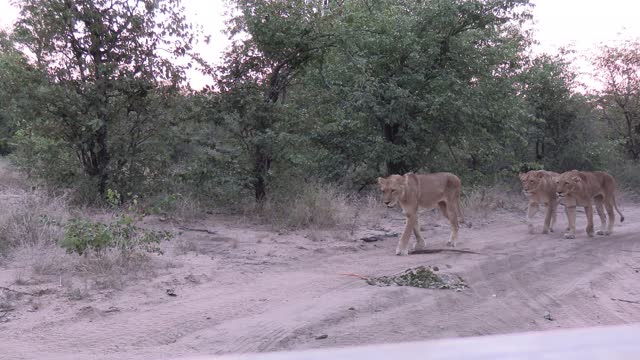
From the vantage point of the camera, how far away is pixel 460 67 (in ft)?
49.9

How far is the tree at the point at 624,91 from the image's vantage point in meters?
23.9

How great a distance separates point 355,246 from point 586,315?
4481 millimetres

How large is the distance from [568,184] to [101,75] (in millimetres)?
9741

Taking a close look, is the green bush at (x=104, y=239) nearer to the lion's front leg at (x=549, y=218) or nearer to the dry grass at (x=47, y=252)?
the dry grass at (x=47, y=252)

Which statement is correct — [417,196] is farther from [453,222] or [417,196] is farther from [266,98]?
[266,98]

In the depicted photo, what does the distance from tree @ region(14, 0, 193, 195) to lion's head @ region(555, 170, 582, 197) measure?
835 cm

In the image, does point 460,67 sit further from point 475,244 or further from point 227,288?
point 227,288

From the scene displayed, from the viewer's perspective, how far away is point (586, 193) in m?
12.2

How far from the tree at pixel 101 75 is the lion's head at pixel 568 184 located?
8.35 metres

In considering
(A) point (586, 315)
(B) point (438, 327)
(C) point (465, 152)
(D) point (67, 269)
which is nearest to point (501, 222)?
(C) point (465, 152)

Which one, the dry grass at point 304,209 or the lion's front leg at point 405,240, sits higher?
the dry grass at point 304,209

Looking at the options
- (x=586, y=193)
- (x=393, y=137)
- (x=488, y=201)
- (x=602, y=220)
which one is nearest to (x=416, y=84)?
(x=393, y=137)

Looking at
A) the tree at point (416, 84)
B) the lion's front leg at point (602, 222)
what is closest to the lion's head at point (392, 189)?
the tree at point (416, 84)

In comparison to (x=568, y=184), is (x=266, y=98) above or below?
above
